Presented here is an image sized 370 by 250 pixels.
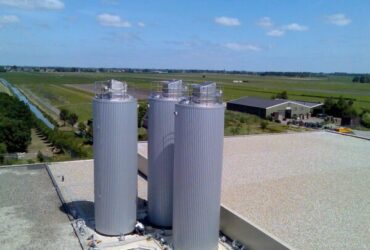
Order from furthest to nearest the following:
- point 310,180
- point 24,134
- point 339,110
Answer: point 339,110 → point 24,134 → point 310,180

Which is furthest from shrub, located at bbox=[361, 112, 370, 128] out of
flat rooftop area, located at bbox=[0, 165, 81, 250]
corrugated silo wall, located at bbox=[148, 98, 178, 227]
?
flat rooftop area, located at bbox=[0, 165, 81, 250]

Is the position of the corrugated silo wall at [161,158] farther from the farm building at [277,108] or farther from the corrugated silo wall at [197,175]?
the farm building at [277,108]

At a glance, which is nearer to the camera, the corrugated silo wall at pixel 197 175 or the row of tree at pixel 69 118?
the corrugated silo wall at pixel 197 175

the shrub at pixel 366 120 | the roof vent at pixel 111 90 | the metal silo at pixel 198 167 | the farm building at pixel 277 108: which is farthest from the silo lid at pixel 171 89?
the shrub at pixel 366 120

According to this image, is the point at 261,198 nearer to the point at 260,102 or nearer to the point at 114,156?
the point at 114,156

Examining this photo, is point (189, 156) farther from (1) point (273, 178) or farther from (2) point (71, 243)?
(1) point (273, 178)

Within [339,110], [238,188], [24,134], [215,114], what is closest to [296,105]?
[339,110]

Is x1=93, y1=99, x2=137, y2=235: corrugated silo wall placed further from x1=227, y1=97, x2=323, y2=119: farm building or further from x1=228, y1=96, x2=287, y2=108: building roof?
x1=228, y1=96, x2=287, y2=108: building roof

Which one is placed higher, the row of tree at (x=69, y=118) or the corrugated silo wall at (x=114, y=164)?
the corrugated silo wall at (x=114, y=164)
